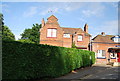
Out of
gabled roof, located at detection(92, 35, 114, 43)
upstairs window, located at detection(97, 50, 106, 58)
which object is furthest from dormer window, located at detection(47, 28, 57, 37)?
upstairs window, located at detection(97, 50, 106, 58)

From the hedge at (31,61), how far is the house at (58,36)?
17.4m

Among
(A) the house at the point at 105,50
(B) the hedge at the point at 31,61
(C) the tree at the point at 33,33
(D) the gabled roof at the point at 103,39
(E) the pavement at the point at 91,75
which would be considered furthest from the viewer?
(C) the tree at the point at 33,33

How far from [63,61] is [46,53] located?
2.79 m

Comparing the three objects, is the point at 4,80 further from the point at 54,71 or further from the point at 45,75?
the point at 54,71

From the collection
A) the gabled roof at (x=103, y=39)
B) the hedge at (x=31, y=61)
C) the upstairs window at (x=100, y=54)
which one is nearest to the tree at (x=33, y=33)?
the gabled roof at (x=103, y=39)

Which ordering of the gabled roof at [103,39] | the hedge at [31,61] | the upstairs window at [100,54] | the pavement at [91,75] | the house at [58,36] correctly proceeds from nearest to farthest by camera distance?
the hedge at [31,61], the pavement at [91,75], the house at [58,36], the upstairs window at [100,54], the gabled roof at [103,39]

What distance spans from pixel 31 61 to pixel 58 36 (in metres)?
21.8

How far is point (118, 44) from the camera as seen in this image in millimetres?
32312

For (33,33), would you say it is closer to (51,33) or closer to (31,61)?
(51,33)

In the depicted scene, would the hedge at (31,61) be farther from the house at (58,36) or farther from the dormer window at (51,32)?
the dormer window at (51,32)

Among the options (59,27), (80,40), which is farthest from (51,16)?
(80,40)

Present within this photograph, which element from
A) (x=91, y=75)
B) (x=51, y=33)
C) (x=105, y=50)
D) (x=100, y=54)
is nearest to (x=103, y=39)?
(x=105, y=50)

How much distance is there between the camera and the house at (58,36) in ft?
101

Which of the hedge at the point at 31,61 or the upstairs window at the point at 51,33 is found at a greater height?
the upstairs window at the point at 51,33
